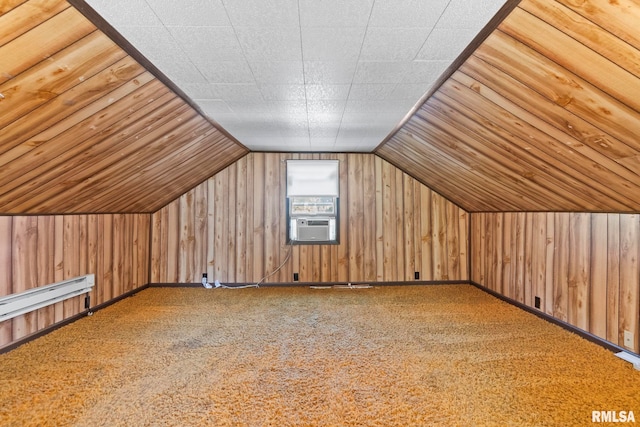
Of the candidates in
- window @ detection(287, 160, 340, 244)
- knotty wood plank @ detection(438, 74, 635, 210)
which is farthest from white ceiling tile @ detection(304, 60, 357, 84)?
window @ detection(287, 160, 340, 244)

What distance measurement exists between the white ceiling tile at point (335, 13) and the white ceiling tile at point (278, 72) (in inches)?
16.8

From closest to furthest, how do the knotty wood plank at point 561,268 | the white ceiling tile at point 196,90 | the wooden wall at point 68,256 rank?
the white ceiling tile at point 196,90 < the wooden wall at point 68,256 < the knotty wood plank at point 561,268

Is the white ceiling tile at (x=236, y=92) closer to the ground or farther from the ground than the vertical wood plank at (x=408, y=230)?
farther from the ground

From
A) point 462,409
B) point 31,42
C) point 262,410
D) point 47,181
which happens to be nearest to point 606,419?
point 462,409

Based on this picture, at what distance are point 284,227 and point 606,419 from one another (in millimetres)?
3852

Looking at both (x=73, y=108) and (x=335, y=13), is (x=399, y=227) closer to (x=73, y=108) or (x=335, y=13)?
(x=335, y=13)

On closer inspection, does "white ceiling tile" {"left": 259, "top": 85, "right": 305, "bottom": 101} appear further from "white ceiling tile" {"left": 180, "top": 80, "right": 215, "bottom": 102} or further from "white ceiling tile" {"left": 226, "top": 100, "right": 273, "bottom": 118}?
"white ceiling tile" {"left": 180, "top": 80, "right": 215, "bottom": 102}

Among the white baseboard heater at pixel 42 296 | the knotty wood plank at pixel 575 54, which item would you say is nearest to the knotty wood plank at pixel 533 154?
the knotty wood plank at pixel 575 54

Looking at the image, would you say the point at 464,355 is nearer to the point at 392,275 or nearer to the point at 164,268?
the point at 392,275

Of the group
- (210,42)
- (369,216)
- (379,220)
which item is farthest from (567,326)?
(210,42)

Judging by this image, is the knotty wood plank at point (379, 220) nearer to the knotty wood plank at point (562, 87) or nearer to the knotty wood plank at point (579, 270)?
the knotty wood plank at point (579, 270)

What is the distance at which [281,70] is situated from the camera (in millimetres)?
2080

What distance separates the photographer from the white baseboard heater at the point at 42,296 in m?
2.51

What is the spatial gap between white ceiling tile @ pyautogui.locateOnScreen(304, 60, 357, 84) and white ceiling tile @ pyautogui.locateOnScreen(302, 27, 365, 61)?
5cm
